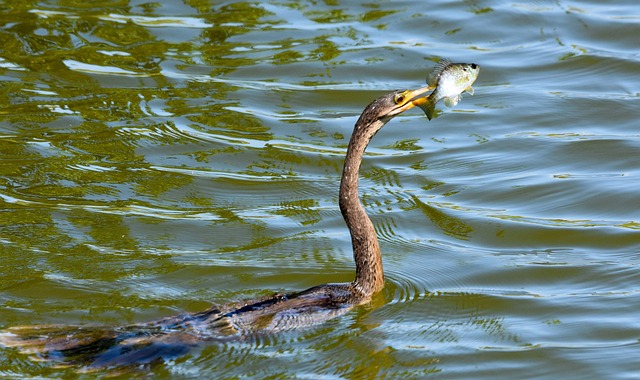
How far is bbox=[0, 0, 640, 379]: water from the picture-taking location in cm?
772

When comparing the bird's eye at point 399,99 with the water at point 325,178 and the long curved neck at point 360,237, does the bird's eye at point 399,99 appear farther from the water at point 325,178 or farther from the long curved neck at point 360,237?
the water at point 325,178

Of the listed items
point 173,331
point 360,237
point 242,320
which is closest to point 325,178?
point 360,237

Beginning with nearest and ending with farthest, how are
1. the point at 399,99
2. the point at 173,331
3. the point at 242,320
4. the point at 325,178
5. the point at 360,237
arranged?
the point at 173,331
the point at 242,320
the point at 399,99
the point at 360,237
the point at 325,178

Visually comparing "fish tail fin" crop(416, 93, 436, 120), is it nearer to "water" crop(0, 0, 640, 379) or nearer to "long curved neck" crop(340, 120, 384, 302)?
"long curved neck" crop(340, 120, 384, 302)

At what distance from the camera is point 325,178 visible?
10.4m

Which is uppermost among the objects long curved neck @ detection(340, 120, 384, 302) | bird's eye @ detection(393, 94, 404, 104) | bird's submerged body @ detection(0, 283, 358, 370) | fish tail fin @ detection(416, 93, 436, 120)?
bird's eye @ detection(393, 94, 404, 104)

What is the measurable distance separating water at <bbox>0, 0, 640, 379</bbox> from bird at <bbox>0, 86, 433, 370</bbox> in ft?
0.37

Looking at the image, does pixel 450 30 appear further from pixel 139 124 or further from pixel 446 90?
pixel 446 90

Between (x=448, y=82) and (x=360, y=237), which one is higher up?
(x=448, y=82)

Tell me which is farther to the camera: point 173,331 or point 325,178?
point 325,178

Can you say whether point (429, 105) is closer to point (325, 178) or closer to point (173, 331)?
point (173, 331)

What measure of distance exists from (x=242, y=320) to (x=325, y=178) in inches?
122

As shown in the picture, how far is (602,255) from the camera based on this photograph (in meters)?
8.91

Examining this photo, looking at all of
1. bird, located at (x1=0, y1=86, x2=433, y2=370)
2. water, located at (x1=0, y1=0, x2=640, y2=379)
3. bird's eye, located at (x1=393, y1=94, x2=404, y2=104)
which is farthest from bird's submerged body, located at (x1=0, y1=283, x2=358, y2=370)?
bird's eye, located at (x1=393, y1=94, x2=404, y2=104)
